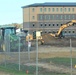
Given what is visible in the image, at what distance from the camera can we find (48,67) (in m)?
24.3

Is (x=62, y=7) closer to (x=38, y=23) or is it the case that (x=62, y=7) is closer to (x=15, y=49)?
(x=38, y=23)

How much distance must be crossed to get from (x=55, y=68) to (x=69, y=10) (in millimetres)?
121572

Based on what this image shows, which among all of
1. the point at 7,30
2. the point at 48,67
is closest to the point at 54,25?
the point at 7,30

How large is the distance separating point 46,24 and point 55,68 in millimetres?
119007

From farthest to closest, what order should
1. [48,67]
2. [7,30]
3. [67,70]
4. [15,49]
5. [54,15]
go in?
1. [54,15]
2. [7,30]
3. [15,49]
4. [48,67]
5. [67,70]

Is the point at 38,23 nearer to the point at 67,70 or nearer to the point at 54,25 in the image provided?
→ the point at 54,25

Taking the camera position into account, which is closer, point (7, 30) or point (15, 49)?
point (15, 49)

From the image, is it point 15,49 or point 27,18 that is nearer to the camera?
point 15,49

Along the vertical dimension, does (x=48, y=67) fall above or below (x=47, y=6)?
below

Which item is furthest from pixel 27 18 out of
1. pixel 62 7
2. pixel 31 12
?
pixel 62 7

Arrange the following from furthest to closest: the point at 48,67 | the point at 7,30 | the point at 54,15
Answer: the point at 54,15 → the point at 7,30 → the point at 48,67

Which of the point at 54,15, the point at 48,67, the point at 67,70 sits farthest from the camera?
the point at 54,15

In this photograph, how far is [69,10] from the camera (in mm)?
144000

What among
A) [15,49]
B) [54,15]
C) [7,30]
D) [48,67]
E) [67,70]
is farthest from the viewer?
[54,15]
